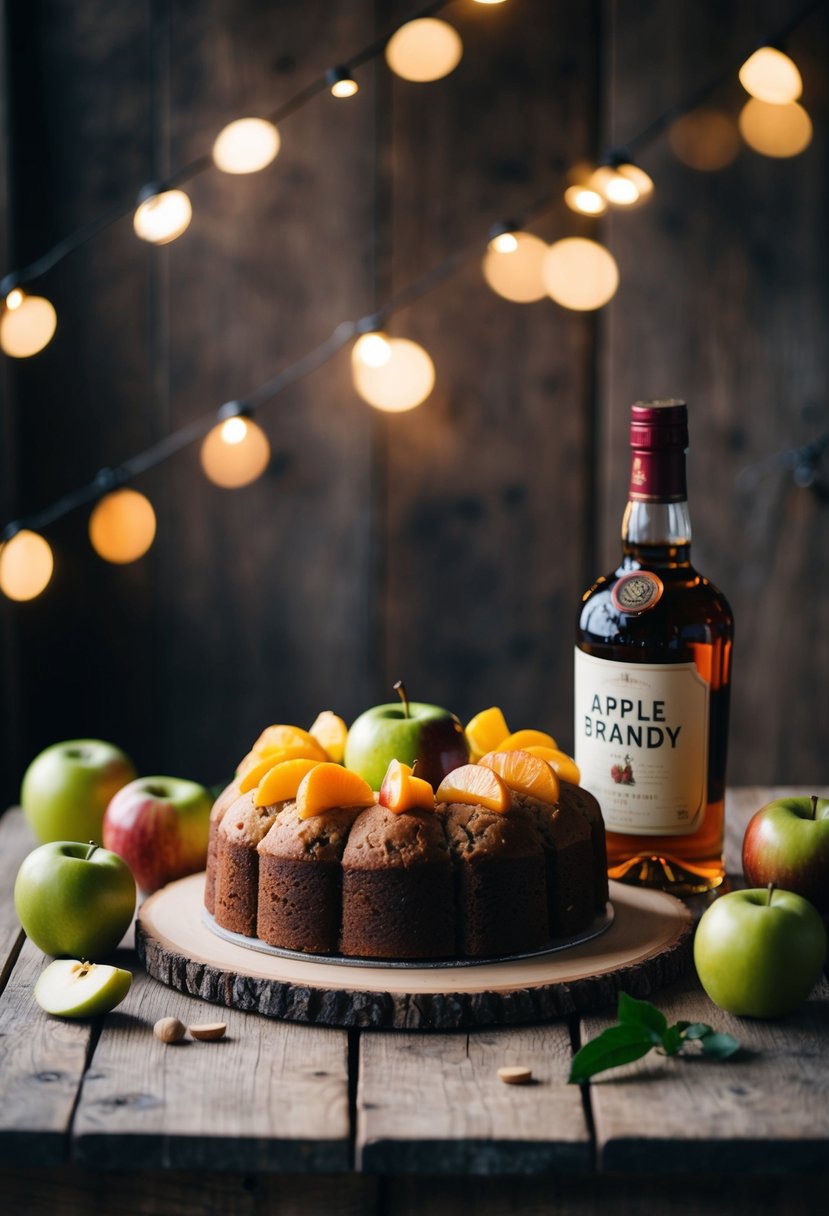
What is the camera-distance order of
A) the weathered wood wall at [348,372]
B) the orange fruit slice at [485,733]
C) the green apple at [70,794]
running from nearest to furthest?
the orange fruit slice at [485,733] < the green apple at [70,794] < the weathered wood wall at [348,372]

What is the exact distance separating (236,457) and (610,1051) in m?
1.72

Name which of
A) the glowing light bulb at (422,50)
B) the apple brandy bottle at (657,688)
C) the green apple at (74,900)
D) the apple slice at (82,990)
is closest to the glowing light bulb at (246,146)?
the glowing light bulb at (422,50)

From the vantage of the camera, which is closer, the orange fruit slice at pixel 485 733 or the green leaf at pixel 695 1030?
the green leaf at pixel 695 1030

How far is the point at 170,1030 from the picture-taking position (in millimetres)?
1074

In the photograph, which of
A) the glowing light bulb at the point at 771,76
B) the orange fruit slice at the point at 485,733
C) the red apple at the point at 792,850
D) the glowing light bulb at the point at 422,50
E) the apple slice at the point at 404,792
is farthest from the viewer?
the glowing light bulb at the point at 422,50

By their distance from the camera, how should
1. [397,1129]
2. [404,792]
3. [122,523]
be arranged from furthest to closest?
[122,523] < [404,792] < [397,1129]

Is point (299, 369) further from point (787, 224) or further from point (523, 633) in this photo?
point (787, 224)

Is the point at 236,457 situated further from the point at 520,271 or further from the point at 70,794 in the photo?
the point at 70,794

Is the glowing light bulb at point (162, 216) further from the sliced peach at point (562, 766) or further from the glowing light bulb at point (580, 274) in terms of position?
the glowing light bulb at point (580, 274)

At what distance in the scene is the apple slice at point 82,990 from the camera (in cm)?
112

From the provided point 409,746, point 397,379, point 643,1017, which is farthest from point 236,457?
point 643,1017

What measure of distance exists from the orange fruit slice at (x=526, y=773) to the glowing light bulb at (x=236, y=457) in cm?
133

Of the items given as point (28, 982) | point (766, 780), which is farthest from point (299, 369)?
point (28, 982)

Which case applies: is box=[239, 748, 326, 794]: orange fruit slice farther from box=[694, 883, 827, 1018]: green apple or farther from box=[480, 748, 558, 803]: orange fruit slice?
box=[694, 883, 827, 1018]: green apple
